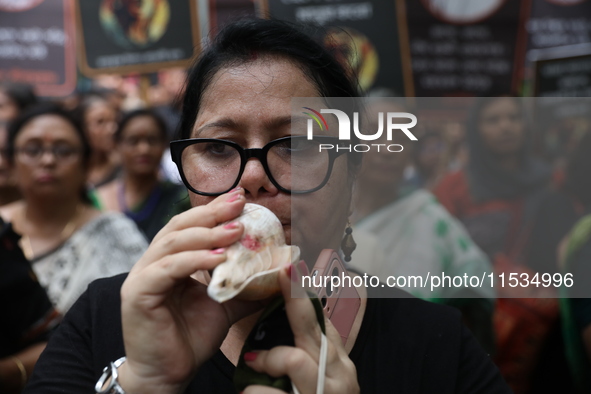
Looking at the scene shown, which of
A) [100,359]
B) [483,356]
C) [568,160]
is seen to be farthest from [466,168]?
[100,359]

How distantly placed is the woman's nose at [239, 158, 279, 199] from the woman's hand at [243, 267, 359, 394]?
0.87 feet

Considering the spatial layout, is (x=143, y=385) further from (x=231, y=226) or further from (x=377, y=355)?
(x=377, y=355)

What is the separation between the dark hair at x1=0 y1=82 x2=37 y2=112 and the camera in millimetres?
4078

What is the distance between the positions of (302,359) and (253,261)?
17 cm

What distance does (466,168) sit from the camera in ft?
10.5

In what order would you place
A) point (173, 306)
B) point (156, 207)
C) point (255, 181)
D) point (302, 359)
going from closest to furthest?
point (302, 359)
point (173, 306)
point (255, 181)
point (156, 207)

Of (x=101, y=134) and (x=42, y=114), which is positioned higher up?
(x=42, y=114)

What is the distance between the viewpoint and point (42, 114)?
3248mm

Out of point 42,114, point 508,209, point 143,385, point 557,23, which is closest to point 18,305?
point 143,385

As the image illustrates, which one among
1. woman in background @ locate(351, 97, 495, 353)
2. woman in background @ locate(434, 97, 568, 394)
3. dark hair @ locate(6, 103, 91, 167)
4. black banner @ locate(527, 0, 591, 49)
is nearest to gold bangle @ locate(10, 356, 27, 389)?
woman in background @ locate(351, 97, 495, 353)

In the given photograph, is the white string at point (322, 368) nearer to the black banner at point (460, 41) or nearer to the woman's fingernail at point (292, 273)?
the woman's fingernail at point (292, 273)

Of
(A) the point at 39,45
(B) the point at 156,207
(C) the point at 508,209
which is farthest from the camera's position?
(A) the point at 39,45

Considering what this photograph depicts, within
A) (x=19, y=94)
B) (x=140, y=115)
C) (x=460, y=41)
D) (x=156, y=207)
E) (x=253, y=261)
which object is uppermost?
(x=460, y=41)

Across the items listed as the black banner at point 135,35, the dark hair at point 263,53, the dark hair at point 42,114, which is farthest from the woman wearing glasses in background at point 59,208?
the dark hair at point 263,53
